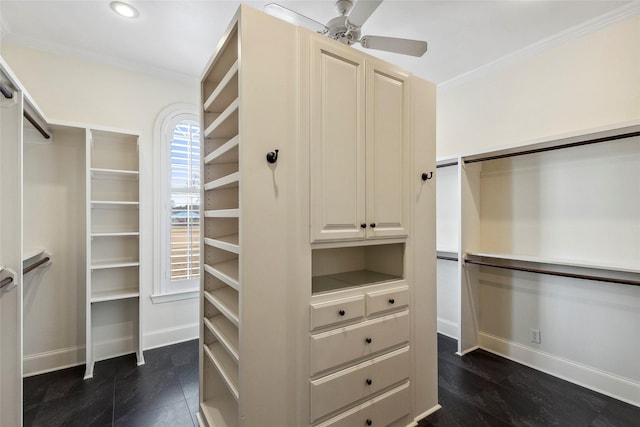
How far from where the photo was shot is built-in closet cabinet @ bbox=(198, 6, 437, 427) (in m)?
1.37

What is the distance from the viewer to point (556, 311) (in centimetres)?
262

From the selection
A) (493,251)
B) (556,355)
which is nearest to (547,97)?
(493,251)

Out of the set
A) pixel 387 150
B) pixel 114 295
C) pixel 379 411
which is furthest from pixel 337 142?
pixel 114 295

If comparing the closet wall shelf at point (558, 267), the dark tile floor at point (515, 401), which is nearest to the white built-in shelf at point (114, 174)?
the dark tile floor at point (515, 401)

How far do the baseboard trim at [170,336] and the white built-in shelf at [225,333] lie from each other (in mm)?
1571

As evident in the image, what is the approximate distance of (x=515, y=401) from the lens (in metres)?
2.23

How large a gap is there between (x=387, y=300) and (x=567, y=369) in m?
2.03

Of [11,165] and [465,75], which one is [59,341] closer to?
[11,165]

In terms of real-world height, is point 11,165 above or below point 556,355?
above

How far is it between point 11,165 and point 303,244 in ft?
5.71

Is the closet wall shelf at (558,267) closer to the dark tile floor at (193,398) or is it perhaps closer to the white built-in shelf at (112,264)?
the dark tile floor at (193,398)

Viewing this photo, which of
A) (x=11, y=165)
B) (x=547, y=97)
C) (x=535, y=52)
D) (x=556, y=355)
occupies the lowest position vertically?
(x=556, y=355)

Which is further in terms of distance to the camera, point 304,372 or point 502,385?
point 502,385

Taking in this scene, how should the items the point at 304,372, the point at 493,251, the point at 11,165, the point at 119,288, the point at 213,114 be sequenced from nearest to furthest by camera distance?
the point at 304,372
the point at 11,165
the point at 213,114
the point at 119,288
the point at 493,251
